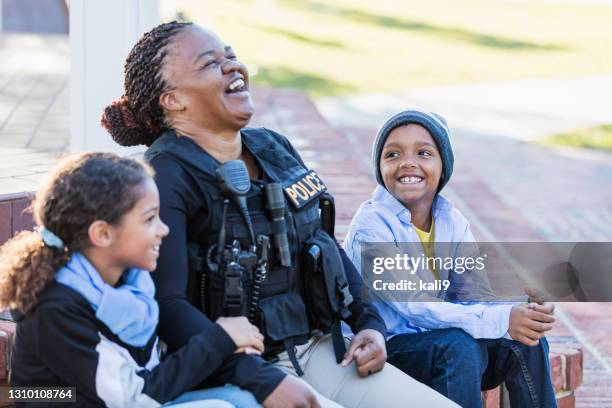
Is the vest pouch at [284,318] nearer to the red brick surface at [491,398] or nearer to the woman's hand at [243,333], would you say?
the woman's hand at [243,333]

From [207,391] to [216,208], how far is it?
454 mm

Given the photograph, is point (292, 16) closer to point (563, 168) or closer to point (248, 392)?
point (563, 168)

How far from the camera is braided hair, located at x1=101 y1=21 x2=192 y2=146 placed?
2811 millimetres

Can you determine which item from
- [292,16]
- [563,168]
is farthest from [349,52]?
[563,168]

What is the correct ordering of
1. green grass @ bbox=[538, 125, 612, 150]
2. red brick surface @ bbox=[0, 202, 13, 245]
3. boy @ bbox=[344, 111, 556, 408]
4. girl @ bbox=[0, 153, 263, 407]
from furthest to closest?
green grass @ bbox=[538, 125, 612, 150] < red brick surface @ bbox=[0, 202, 13, 245] < boy @ bbox=[344, 111, 556, 408] < girl @ bbox=[0, 153, 263, 407]

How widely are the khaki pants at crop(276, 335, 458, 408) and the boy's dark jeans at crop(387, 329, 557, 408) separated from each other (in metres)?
0.14

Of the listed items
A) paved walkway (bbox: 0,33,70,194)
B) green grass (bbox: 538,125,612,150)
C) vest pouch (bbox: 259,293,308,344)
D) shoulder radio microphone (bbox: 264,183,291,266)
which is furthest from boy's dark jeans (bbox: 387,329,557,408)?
green grass (bbox: 538,125,612,150)

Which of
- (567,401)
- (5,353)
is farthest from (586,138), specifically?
(5,353)

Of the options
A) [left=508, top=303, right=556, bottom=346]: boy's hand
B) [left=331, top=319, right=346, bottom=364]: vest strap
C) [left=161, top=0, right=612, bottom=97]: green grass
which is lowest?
[left=161, top=0, right=612, bottom=97]: green grass

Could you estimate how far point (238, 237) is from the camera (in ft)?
8.86

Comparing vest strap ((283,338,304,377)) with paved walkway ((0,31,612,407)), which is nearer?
vest strap ((283,338,304,377))

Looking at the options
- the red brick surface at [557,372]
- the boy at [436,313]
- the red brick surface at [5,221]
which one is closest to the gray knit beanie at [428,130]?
the boy at [436,313]

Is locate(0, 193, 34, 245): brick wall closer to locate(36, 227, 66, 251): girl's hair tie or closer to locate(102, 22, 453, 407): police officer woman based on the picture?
locate(102, 22, 453, 407): police officer woman

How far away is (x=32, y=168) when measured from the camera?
13.7 feet
